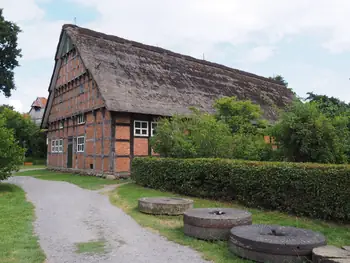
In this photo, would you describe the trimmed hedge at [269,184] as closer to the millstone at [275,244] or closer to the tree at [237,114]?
the millstone at [275,244]

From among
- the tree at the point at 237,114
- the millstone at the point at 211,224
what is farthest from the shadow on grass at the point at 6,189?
the tree at the point at 237,114

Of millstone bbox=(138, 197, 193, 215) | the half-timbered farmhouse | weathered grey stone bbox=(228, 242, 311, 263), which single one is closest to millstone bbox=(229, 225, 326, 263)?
weathered grey stone bbox=(228, 242, 311, 263)

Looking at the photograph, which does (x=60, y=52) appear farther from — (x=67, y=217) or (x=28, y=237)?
(x=28, y=237)

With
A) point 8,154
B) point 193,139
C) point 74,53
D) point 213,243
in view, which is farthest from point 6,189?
point 74,53

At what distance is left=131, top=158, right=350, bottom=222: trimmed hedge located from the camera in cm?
830

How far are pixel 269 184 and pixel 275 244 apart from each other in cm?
432

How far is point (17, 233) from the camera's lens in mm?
7430

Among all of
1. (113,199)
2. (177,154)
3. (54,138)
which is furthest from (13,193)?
(54,138)

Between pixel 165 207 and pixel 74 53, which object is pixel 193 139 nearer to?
pixel 165 207

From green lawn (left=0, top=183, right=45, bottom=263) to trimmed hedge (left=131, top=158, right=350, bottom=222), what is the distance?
5296 millimetres

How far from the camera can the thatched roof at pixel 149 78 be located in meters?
19.7

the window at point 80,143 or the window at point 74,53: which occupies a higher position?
the window at point 74,53

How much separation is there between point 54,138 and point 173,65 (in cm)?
1103

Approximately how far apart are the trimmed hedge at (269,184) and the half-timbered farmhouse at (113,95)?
20.4ft
